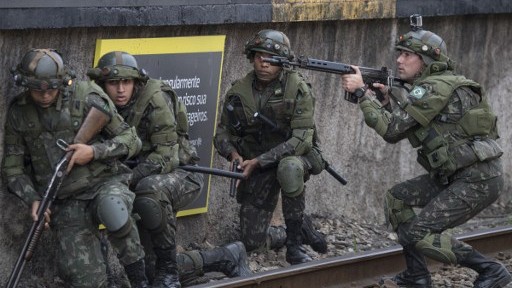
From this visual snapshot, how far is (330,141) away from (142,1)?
3245 mm

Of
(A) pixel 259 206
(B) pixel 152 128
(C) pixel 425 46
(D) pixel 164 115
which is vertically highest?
(C) pixel 425 46

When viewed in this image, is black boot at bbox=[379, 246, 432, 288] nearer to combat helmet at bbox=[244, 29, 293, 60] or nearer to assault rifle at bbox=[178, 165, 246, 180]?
assault rifle at bbox=[178, 165, 246, 180]

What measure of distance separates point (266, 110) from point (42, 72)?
260 cm

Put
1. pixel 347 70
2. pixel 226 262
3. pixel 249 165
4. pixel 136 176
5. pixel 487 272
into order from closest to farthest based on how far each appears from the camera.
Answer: pixel 136 176 < pixel 487 272 < pixel 347 70 < pixel 226 262 < pixel 249 165

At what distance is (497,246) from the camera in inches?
452

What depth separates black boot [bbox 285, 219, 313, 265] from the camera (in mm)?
10797

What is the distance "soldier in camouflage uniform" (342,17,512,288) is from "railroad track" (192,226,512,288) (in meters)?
0.57

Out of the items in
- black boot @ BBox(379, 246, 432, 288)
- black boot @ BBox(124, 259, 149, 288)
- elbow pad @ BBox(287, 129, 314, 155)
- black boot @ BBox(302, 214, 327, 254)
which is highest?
elbow pad @ BBox(287, 129, 314, 155)

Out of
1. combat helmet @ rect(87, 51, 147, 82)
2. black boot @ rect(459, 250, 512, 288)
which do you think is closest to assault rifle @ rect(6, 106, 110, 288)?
combat helmet @ rect(87, 51, 147, 82)

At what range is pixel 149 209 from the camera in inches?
369

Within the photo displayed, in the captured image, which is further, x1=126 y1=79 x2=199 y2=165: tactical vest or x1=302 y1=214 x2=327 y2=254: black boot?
x1=302 y1=214 x2=327 y2=254: black boot

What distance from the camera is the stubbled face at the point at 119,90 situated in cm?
945

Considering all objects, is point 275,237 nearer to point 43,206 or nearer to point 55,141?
point 55,141

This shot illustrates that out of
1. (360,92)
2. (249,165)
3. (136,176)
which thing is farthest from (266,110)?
(136,176)
